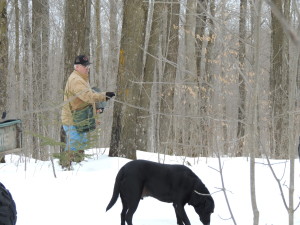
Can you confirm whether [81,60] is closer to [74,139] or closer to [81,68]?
[81,68]

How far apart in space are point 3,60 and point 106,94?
2.98m

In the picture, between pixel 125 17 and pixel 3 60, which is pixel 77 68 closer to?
pixel 125 17

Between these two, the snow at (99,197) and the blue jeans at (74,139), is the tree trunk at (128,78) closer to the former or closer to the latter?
the snow at (99,197)

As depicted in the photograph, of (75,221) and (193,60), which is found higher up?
(193,60)

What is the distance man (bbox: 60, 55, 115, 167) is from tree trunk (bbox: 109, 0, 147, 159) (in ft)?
2.41

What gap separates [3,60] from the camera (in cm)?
880

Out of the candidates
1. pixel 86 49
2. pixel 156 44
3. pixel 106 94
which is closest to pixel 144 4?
pixel 86 49

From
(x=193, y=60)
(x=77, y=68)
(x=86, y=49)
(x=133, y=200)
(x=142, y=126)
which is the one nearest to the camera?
(x=133, y=200)

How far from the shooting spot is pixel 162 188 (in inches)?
203

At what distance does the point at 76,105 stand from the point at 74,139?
21.4 inches

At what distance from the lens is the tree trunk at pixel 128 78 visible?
799cm

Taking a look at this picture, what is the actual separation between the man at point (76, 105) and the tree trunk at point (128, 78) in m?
0.73

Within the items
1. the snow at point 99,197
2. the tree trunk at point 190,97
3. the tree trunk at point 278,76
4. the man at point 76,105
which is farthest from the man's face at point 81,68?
the tree trunk at point 278,76

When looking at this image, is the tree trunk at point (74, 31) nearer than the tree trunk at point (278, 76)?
Yes
